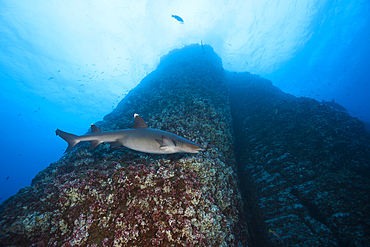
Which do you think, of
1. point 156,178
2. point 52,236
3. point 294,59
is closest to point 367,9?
point 294,59

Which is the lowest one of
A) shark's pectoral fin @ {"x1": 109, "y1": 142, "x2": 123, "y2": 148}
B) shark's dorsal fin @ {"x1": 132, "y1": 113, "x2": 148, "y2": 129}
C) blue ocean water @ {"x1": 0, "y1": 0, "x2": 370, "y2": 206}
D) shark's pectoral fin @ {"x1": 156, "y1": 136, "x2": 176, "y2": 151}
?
shark's pectoral fin @ {"x1": 156, "y1": 136, "x2": 176, "y2": 151}

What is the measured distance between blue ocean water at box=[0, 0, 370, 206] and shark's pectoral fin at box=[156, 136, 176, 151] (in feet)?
82.9

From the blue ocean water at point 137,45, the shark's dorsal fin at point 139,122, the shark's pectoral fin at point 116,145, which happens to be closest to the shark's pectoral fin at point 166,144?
the shark's dorsal fin at point 139,122

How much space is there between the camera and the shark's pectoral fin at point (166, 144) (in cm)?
334

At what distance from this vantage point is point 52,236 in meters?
3.09

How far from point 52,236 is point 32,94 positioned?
234 feet

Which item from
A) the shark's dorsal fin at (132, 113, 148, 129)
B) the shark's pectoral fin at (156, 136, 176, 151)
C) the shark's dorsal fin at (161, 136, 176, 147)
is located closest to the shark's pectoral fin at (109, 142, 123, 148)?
the shark's dorsal fin at (132, 113, 148, 129)

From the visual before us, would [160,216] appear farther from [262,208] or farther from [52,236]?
[262,208]

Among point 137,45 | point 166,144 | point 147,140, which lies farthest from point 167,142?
point 137,45

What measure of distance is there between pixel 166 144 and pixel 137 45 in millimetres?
43465

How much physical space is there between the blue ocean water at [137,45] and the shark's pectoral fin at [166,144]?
2526 centimetres

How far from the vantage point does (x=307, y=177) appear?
5.21 meters

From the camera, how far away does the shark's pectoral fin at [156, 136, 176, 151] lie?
10.9 feet

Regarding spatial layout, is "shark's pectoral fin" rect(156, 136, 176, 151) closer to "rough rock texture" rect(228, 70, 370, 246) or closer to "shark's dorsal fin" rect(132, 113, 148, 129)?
"shark's dorsal fin" rect(132, 113, 148, 129)
